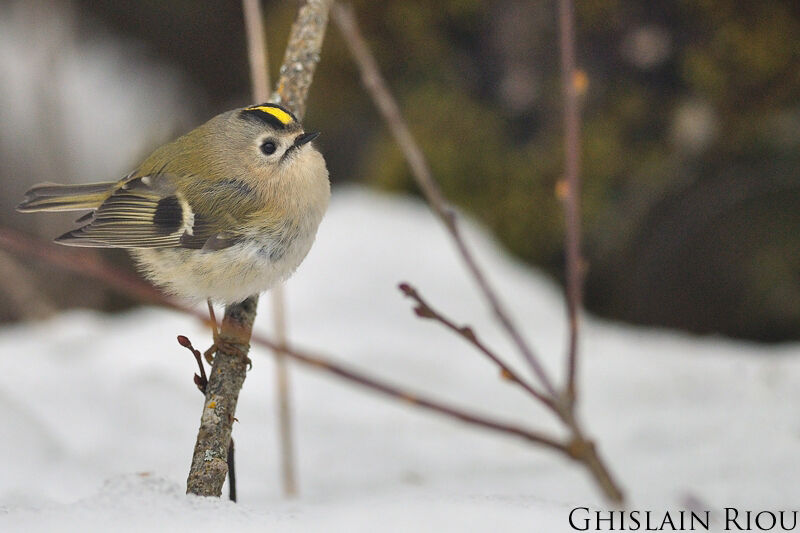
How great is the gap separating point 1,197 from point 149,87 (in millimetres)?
1264

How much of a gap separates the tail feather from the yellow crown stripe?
463 mm

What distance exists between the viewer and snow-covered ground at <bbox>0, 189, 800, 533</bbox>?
2699mm

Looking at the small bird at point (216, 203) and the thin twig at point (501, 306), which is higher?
the small bird at point (216, 203)

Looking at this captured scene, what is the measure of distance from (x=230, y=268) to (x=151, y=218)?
27 centimetres

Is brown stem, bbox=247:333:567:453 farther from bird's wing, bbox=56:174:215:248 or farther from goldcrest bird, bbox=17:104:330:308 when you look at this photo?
bird's wing, bbox=56:174:215:248

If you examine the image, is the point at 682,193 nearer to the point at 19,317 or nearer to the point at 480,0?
the point at 480,0

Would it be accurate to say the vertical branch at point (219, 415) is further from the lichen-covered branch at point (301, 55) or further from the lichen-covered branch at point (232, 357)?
the lichen-covered branch at point (301, 55)

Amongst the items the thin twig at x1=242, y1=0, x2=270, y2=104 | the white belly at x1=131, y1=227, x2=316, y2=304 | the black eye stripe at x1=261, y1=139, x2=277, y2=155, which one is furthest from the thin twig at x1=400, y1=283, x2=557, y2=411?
the thin twig at x1=242, y1=0, x2=270, y2=104

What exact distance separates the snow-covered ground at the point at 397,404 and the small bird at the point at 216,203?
1.36 feet

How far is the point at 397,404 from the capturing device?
3.40 metres

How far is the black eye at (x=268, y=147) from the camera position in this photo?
1955 mm

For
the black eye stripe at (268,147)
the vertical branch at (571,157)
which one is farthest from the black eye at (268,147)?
the vertical branch at (571,157)

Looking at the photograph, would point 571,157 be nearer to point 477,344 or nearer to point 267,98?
point 477,344

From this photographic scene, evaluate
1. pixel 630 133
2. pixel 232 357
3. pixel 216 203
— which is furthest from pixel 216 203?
pixel 630 133
